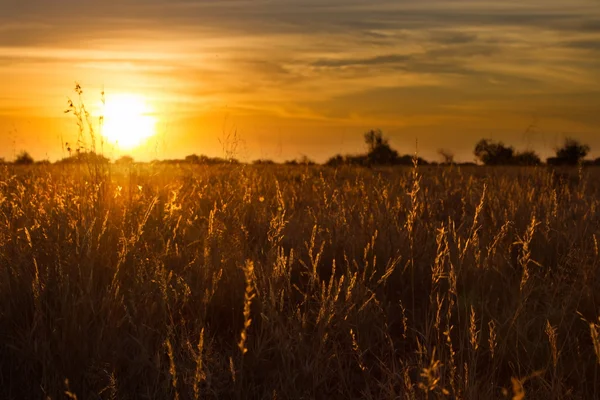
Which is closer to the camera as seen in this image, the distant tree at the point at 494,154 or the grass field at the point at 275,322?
the grass field at the point at 275,322

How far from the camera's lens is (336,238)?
4148 millimetres

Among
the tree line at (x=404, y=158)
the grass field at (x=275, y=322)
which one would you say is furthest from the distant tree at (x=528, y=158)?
the grass field at (x=275, y=322)

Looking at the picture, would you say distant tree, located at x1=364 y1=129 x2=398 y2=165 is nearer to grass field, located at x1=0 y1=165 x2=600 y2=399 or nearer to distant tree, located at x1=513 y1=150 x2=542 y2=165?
distant tree, located at x1=513 y1=150 x2=542 y2=165

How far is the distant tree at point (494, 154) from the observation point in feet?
62.8

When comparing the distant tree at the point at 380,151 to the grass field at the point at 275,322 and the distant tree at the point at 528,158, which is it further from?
the grass field at the point at 275,322

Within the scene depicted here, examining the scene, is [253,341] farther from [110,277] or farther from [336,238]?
[336,238]

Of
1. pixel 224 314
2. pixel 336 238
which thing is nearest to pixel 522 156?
pixel 336 238

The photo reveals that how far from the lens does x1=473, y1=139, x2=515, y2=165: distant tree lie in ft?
62.8

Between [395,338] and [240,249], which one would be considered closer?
[395,338]

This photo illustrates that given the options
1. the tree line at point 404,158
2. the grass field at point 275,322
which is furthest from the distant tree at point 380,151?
the grass field at point 275,322

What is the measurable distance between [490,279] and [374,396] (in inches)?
58.3

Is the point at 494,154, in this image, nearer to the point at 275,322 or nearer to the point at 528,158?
the point at 528,158

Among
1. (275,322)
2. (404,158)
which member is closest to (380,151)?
(404,158)

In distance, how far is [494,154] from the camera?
23.3 m
